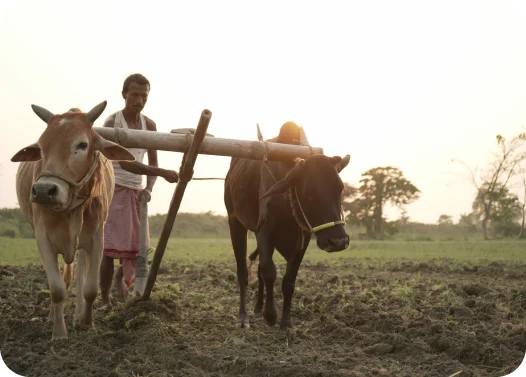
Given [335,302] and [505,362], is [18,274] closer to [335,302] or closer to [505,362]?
[335,302]

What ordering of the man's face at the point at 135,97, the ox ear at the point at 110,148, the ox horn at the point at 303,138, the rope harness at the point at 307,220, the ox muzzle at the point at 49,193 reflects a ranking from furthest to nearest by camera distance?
1. the man's face at the point at 135,97
2. the ox horn at the point at 303,138
3. the rope harness at the point at 307,220
4. the ox ear at the point at 110,148
5. the ox muzzle at the point at 49,193

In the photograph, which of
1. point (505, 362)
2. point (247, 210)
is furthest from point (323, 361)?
point (247, 210)

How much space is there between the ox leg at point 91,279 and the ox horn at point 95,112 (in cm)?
117

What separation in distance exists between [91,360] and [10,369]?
54 cm

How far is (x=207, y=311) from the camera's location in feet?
20.0

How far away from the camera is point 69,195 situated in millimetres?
4234

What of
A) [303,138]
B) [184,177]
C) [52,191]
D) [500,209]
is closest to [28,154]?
[52,191]

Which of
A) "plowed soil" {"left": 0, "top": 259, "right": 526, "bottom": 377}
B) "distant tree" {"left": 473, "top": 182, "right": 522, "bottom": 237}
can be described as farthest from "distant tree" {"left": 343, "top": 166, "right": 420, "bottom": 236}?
"plowed soil" {"left": 0, "top": 259, "right": 526, "bottom": 377}

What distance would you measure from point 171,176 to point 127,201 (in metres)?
1.33

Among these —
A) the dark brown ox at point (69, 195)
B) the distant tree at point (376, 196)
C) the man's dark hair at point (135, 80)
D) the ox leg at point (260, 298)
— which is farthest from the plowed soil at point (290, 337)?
the distant tree at point (376, 196)

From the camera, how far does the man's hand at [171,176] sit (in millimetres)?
5328

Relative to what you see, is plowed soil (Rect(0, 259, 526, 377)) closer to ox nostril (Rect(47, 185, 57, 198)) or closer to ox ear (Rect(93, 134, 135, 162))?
ox nostril (Rect(47, 185, 57, 198))

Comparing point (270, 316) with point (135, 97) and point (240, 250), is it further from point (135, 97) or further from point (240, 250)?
point (135, 97)

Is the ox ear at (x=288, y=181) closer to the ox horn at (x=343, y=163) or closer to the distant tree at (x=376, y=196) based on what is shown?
the ox horn at (x=343, y=163)
